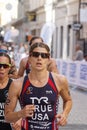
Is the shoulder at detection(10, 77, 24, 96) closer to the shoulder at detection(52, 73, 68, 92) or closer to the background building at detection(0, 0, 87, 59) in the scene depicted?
the shoulder at detection(52, 73, 68, 92)

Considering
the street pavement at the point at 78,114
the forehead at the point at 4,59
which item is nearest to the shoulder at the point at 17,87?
the forehead at the point at 4,59

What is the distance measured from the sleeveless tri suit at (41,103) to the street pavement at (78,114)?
537 centimetres

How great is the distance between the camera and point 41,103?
486 centimetres

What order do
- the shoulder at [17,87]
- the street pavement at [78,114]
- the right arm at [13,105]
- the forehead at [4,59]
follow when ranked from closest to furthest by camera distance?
the right arm at [13,105]
the shoulder at [17,87]
the forehead at [4,59]
the street pavement at [78,114]

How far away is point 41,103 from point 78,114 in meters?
8.03

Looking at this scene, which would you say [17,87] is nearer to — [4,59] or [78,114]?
[4,59]

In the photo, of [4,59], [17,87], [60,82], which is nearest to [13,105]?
[17,87]

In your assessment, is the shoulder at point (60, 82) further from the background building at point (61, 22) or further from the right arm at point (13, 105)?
the background building at point (61, 22)

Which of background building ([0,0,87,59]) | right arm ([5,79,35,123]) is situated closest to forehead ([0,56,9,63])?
right arm ([5,79,35,123])

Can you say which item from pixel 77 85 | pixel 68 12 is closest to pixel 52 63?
pixel 77 85

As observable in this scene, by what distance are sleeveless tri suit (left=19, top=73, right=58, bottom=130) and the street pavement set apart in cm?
537

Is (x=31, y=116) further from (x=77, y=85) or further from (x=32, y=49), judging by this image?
(x=77, y=85)

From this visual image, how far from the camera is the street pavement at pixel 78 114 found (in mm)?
10744

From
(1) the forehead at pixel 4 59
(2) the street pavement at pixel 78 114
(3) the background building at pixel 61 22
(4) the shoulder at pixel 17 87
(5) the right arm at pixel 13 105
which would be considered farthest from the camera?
(3) the background building at pixel 61 22
